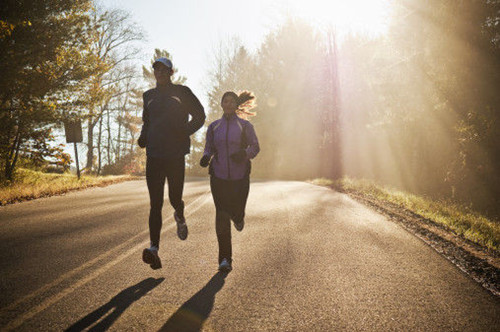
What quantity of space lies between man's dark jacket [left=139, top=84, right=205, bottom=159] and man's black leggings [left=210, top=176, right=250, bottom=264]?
25.0 inches

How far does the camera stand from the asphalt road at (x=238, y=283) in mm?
2705

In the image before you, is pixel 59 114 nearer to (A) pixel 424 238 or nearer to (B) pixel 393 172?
(A) pixel 424 238

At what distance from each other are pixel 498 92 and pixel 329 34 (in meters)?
11.4

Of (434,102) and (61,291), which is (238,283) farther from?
(434,102)

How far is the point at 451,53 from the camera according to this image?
13289 millimetres

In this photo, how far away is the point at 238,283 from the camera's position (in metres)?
3.54

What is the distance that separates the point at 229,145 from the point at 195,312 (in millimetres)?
1958

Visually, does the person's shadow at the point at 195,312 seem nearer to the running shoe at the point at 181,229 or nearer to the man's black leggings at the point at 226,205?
the man's black leggings at the point at 226,205

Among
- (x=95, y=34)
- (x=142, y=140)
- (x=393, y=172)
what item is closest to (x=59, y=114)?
(x=95, y=34)

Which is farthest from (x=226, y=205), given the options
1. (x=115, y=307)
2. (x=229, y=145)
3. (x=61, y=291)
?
(x=61, y=291)

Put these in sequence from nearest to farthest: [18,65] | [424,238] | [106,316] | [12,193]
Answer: [106,316] → [424,238] → [12,193] → [18,65]

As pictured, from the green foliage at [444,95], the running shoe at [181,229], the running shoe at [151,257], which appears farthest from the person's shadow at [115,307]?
the green foliage at [444,95]

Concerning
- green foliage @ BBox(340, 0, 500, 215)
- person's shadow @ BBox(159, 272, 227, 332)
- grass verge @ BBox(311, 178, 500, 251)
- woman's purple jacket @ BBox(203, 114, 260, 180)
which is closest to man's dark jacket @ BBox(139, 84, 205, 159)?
woman's purple jacket @ BBox(203, 114, 260, 180)

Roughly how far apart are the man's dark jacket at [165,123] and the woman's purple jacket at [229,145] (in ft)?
1.05
